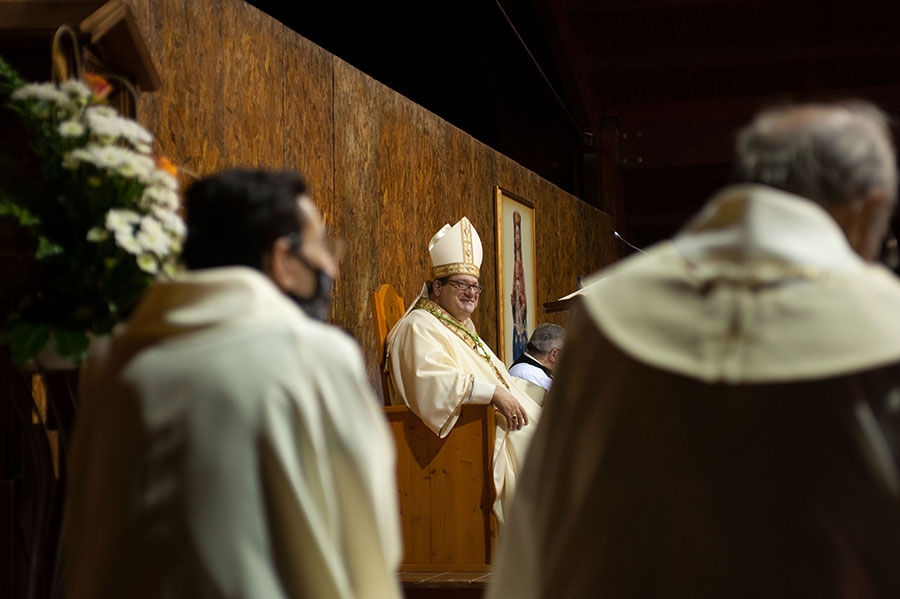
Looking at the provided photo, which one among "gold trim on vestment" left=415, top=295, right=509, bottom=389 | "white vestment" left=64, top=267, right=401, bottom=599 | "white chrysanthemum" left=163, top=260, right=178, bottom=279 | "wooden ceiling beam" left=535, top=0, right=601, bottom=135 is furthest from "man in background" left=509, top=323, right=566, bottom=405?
"white vestment" left=64, top=267, right=401, bottom=599

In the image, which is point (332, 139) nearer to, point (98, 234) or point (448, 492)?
point (448, 492)

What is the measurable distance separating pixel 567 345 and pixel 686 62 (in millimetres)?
10457

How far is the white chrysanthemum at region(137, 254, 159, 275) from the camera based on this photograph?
2.96 meters

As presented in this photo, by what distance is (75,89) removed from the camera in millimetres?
3057

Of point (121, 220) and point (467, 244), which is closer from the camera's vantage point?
point (121, 220)

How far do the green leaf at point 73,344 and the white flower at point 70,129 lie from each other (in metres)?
0.49

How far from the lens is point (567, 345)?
6.39 ft

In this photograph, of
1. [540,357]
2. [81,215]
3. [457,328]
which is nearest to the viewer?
[81,215]

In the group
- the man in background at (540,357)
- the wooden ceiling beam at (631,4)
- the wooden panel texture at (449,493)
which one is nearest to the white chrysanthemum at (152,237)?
the wooden panel texture at (449,493)

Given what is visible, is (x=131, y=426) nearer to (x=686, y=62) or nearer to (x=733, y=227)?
(x=733, y=227)

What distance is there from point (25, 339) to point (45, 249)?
23 cm

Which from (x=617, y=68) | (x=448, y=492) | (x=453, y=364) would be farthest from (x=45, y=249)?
(x=617, y=68)

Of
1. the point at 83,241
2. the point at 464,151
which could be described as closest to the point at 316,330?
the point at 83,241

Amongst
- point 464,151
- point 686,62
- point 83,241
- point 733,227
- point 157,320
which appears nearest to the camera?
point 733,227
